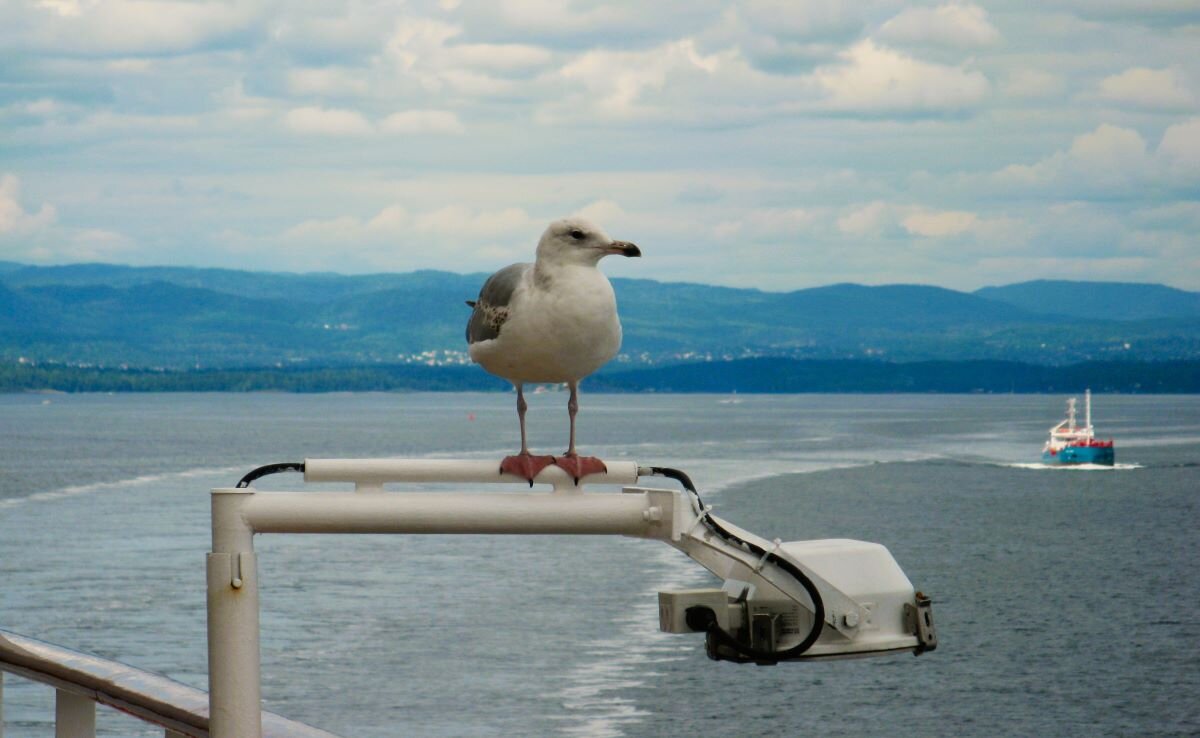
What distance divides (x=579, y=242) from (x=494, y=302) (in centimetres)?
50

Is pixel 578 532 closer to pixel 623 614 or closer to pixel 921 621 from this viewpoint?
pixel 921 621

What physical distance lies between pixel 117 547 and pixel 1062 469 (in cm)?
7698

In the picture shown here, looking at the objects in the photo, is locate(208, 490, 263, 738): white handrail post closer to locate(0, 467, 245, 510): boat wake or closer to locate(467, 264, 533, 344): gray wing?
locate(467, 264, 533, 344): gray wing

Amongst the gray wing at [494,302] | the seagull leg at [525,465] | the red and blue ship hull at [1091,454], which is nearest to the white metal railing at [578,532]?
the seagull leg at [525,465]

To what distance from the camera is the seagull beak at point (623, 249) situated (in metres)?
4.94

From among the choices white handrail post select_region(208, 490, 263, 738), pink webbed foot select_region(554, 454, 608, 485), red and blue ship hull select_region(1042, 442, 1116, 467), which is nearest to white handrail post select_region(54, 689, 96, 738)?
white handrail post select_region(208, 490, 263, 738)

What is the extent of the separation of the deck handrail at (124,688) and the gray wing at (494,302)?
53.8 inches

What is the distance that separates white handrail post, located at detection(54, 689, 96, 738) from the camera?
5.77m

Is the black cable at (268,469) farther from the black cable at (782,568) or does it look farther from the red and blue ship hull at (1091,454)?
the red and blue ship hull at (1091,454)

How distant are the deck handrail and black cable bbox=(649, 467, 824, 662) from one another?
1.34 m

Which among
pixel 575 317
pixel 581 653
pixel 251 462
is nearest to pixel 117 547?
pixel 581 653

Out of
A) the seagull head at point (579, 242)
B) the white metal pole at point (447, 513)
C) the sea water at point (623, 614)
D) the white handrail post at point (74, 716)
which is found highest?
the seagull head at point (579, 242)

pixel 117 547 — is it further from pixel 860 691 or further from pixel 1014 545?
pixel 1014 545

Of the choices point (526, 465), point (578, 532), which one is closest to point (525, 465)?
point (526, 465)
